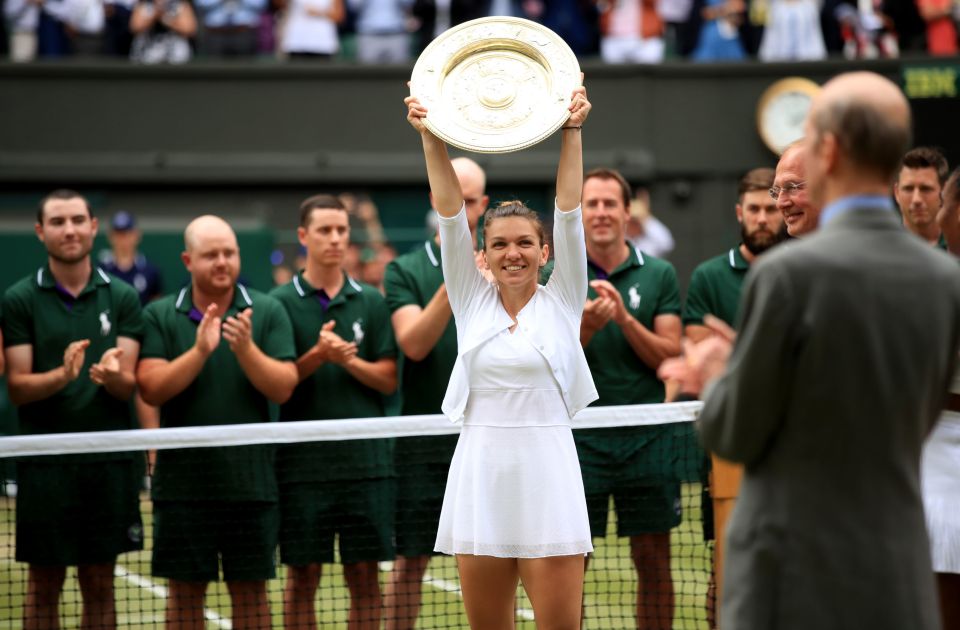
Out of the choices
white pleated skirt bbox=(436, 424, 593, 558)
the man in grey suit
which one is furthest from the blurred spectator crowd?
the man in grey suit

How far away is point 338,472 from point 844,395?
12.9ft

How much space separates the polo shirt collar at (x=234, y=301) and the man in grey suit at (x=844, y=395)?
4.11 metres

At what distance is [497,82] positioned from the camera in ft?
17.1

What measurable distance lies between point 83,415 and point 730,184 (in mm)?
12163

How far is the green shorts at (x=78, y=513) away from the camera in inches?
257

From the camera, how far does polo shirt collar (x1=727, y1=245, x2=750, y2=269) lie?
7.02 m

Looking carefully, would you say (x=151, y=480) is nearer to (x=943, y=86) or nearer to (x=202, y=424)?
(x=202, y=424)

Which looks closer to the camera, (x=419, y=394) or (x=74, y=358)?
(x=74, y=358)

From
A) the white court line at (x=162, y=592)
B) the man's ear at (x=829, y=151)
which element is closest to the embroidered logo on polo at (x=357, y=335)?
the white court line at (x=162, y=592)

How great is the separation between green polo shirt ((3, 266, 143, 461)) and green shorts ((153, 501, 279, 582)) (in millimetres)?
735

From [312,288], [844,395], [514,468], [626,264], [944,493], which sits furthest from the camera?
[626,264]

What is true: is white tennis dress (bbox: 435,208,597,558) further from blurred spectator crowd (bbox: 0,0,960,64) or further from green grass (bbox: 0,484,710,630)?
blurred spectator crowd (bbox: 0,0,960,64)

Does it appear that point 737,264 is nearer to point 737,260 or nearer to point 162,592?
point 737,260

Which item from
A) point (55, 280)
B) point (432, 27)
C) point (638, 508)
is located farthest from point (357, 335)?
point (432, 27)
